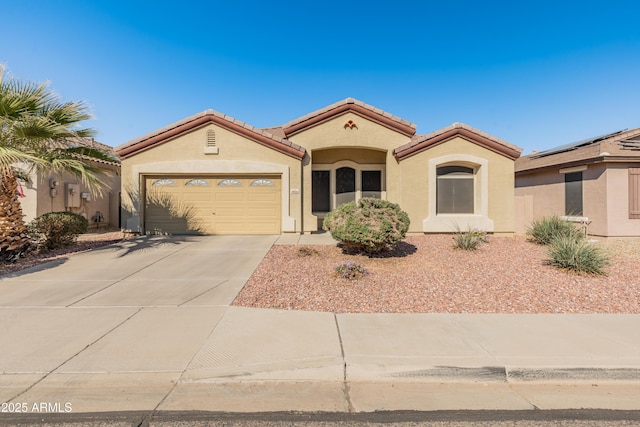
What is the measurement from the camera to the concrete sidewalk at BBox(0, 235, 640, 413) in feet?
10.2

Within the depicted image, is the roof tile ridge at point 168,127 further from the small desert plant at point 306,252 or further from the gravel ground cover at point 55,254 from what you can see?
the small desert plant at point 306,252

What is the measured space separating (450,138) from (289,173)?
22.0 ft

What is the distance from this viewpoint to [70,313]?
5051 millimetres

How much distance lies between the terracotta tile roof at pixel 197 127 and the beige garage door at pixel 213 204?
4.11 feet

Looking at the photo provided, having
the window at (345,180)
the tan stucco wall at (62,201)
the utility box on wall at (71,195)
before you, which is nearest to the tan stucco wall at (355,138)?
the window at (345,180)

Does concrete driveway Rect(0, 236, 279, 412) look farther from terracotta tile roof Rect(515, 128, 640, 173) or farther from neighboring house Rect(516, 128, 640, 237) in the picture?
terracotta tile roof Rect(515, 128, 640, 173)

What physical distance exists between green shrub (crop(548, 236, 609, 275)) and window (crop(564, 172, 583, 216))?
25.3 ft

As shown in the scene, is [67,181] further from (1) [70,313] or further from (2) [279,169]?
(1) [70,313]

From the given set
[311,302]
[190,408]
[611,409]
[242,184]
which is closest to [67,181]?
[242,184]

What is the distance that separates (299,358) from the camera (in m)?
3.61

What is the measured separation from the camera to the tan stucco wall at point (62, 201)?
504 inches

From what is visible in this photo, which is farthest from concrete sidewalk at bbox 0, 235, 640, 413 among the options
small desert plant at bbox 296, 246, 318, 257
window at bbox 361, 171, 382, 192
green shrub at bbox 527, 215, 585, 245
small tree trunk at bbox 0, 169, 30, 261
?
window at bbox 361, 171, 382, 192

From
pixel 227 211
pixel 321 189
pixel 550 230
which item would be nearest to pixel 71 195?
pixel 227 211

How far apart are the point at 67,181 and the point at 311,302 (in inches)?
583
